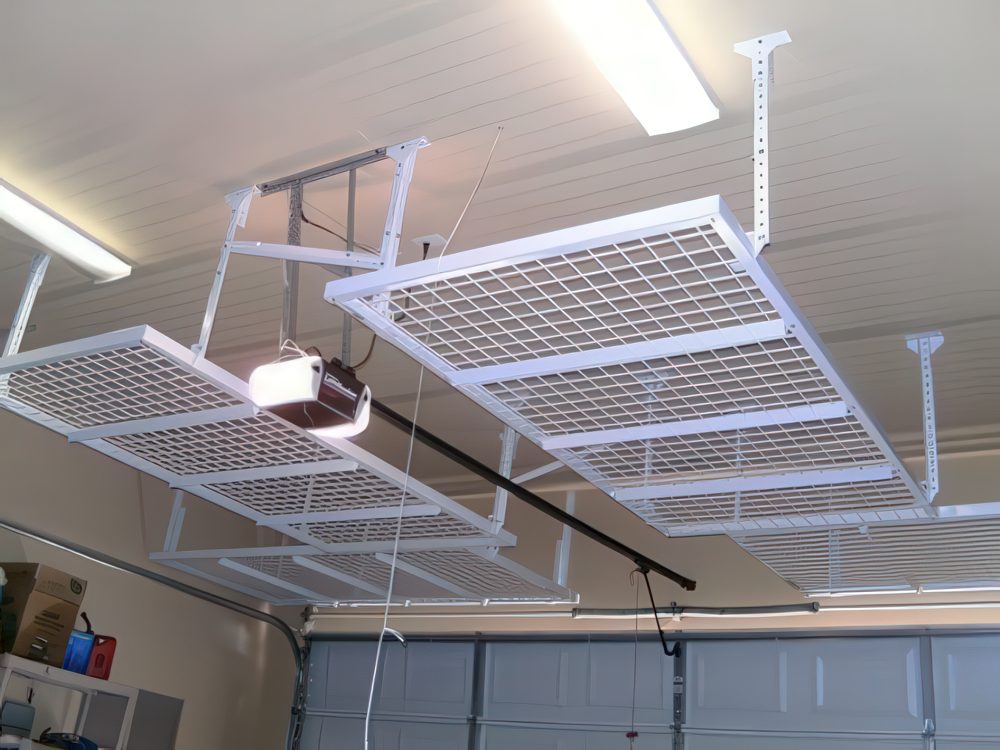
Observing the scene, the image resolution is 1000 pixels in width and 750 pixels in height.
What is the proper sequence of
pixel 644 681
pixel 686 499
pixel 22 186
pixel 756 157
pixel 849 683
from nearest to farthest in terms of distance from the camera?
1. pixel 756 157
2. pixel 22 186
3. pixel 686 499
4. pixel 849 683
5. pixel 644 681

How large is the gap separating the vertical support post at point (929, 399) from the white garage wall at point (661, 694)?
1.91 m

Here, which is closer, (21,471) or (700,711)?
(21,471)

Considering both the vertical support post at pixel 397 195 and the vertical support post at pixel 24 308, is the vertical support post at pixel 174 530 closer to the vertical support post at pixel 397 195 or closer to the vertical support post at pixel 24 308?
the vertical support post at pixel 24 308

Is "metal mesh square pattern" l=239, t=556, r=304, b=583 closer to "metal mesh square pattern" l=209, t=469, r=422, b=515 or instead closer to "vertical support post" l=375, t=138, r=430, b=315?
"metal mesh square pattern" l=209, t=469, r=422, b=515

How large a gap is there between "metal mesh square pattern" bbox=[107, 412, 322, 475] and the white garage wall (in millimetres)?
3113

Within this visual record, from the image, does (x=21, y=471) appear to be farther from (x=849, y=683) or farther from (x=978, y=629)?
(x=978, y=629)

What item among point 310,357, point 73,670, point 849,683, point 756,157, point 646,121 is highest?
point 646,121

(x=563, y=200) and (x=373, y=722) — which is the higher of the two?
(x=563, y=200)

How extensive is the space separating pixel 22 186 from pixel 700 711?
445 cm

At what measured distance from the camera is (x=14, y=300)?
→ 4523 millimetres

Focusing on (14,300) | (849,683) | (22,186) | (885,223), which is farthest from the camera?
(849,683)

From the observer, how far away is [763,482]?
366 centimetres

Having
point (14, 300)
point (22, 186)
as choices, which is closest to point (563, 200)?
point (22, 186)

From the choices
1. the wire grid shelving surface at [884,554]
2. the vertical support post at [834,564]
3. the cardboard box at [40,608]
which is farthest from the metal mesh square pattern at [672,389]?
the cardboard box at [40,608]
